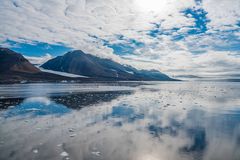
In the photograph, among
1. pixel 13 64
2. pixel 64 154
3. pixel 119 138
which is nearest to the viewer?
pixel 64 154

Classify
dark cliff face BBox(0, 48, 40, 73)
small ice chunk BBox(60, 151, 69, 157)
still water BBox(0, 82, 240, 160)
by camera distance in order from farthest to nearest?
dark cliff face BBox(0, 48, 40, 73)
still water BBox(0, 82, 240, 160)
small ice chunk BBox(60, 151, 69, 157)

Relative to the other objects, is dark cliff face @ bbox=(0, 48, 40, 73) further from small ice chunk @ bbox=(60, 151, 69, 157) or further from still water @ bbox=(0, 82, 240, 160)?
small ice chunk @ bbox=(60, 151, 69, 157)

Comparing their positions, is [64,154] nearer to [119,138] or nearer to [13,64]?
[119,138]

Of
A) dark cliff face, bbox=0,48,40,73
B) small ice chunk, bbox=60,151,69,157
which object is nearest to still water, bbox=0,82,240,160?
small ice chunk, bbox=60,151,69,157

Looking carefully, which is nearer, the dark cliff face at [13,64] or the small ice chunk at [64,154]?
the small ice chunk at [64,154]

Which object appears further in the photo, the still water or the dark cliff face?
the dark cliff face

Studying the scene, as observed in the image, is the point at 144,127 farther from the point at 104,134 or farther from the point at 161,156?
the point at 161,156

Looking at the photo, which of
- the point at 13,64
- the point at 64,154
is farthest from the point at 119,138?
the point at 13,64

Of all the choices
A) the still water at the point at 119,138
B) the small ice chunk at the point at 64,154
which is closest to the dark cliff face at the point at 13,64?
the still water at the point at 119,138

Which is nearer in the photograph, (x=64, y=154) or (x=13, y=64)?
(x=64, y=154)

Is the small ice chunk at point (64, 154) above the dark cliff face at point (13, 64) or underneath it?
underneath

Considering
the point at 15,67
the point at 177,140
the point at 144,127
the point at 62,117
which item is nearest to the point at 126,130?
the point at 144,127

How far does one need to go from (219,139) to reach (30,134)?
9758 mm

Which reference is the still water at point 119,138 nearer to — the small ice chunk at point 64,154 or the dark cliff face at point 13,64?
the small ice chunk at point 64,154
